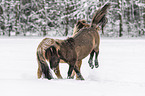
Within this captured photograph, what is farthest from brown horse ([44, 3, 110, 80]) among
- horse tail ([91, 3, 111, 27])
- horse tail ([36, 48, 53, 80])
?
horse tail ([36, 48, 53, 80])

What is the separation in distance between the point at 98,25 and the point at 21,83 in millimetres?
1711

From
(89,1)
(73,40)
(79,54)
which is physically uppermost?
(89,1)

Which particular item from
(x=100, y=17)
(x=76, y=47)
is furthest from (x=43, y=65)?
(x=100, y=17)

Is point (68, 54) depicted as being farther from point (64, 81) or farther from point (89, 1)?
point (89, 1)

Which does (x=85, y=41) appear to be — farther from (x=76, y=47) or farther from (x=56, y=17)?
(x=56, y=17)

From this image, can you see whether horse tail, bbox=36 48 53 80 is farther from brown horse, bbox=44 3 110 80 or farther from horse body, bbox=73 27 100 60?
horse body, bbox=73 27 100 60

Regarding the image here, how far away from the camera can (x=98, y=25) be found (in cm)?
371

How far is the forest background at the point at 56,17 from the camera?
1049 inches

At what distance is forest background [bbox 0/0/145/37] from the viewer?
2666 centimetres

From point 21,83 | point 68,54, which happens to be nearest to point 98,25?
point 68,54

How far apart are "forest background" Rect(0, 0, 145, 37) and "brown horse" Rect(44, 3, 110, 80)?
2228 cm

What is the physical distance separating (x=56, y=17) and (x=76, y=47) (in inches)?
1145

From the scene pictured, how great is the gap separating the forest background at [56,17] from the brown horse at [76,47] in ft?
73.1

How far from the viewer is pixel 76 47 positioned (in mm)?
3045
